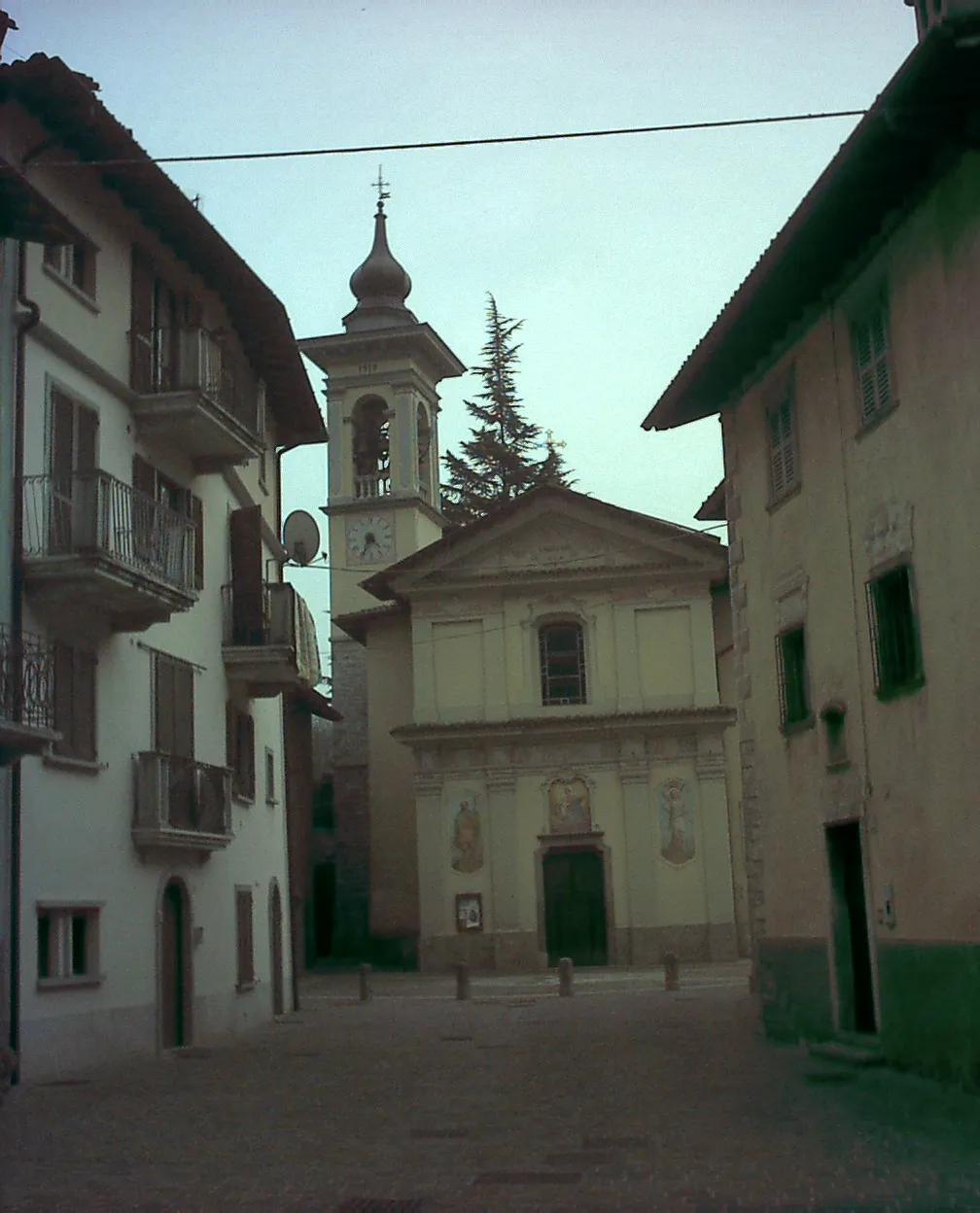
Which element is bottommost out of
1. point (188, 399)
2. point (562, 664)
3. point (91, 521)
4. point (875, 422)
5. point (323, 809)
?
point (323, 809)

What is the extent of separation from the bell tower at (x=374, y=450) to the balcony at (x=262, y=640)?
23403mm

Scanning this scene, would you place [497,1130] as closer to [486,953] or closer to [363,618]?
[486,953]

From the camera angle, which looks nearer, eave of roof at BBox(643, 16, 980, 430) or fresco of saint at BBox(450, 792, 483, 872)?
eave of roof at BBox(643, 16, 980, 430)

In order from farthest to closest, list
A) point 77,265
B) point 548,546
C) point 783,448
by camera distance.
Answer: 1. point 548,546
2. point 77,265
3. point 783,448

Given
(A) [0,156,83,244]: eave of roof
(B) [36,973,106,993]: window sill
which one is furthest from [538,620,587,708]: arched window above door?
(A) [0,156,83,244]: eave of roof

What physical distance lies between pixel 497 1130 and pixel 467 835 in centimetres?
2903

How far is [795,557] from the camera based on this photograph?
17.8 metres

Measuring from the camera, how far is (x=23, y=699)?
49.9 feet

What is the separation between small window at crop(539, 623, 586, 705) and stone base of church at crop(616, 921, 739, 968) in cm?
611

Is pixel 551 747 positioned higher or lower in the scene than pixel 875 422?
lower

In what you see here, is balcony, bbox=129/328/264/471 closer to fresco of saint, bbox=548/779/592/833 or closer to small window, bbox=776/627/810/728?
small window, bbox=776/627/810/728

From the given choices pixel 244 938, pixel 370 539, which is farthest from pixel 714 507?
pixel 370 539

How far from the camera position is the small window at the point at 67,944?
17.2 m

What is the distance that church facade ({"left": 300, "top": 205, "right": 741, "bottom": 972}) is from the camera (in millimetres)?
39969
